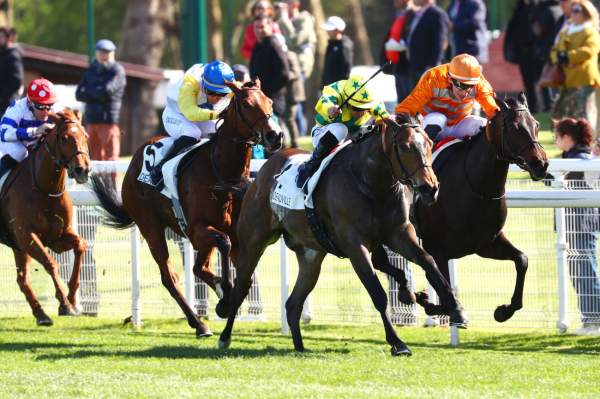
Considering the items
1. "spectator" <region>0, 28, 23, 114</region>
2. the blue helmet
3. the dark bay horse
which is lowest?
the dark bay horse

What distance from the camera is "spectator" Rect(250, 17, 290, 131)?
13.7m

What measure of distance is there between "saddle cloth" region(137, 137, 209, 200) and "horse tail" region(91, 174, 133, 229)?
0.44 m

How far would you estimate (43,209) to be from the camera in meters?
10.6

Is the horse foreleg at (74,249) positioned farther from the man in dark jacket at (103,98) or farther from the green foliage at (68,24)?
the green foliage at (68,24)

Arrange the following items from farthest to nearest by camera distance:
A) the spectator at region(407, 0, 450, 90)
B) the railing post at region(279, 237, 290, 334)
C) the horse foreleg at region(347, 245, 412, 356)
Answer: the spectator at region(407, 0, 450, 90)
the railing post at region(279, 237, 290, 334)
the horse foreleg at region(347, 245, 412, 356)

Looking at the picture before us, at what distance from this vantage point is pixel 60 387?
7438mm

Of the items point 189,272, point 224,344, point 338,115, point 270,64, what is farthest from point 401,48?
point 224,344

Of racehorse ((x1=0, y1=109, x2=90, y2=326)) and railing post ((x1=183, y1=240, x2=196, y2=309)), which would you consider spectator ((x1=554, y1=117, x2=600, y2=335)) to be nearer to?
railing post ((x1=183, y1=240, x2=196, y2=309))

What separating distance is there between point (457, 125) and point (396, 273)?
3.91 ft

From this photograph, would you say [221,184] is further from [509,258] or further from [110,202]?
[509,258]

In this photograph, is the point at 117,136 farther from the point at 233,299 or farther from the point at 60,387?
the point at 60,387

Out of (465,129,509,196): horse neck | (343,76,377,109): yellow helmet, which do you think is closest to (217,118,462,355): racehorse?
(343,76,377,109): yellow helmet

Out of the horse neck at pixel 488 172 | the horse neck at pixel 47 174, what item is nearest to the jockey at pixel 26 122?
the horse neck at pixel 47 174

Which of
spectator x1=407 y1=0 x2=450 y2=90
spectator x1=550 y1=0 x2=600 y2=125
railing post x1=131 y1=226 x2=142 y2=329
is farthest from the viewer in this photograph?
spectator x1=407 y1=0 x2=450 y2=90
